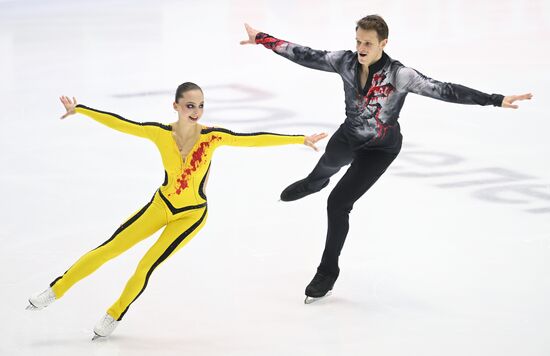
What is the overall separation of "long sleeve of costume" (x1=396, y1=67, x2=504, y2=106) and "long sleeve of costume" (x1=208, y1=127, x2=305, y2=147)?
602 millimetres

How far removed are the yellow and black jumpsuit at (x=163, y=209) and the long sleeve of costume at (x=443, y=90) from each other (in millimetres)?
619

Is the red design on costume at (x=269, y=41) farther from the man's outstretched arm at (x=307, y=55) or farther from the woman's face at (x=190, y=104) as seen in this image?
the woman's face at (x=190, y=104)

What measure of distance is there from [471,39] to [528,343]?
7.45 m

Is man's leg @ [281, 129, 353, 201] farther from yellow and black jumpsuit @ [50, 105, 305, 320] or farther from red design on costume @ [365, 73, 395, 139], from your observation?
yellow and black jumpsuit @ [50, 105, 305, 320]

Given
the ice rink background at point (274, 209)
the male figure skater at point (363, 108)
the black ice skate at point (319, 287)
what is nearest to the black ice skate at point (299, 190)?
the ice rink background at point (274, 209)

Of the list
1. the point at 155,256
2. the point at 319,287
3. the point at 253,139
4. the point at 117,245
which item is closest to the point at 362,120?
the point at 253,139

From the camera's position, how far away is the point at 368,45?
4547 millimetres

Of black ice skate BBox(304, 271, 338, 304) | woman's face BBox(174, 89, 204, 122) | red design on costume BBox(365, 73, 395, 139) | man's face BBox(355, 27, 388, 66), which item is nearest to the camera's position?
woman's face BBox(174, 89, 204, 122)

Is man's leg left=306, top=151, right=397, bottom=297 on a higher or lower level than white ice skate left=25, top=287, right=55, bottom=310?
higher

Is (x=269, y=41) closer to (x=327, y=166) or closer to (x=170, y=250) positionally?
(x=327, y=166)

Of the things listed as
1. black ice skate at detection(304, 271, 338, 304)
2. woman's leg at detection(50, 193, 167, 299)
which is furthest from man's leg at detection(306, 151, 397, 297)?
woman's leg at detection(50, 193, 167, 299)

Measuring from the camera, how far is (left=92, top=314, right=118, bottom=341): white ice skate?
425cm

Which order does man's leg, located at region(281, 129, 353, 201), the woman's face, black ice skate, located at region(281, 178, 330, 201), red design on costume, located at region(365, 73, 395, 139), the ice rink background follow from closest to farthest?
the woman's face
the ice rink background
red design on costume, located at region(365, 73, 395, 139)
man's leg, located at region(281, 129, 353, 201)
black ice skate, located at region(281, 178, 330, 201)

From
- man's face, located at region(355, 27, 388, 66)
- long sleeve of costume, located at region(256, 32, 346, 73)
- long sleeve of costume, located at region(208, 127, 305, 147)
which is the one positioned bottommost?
long sleeve of costume, located at region(208, 127, 305, 147)
